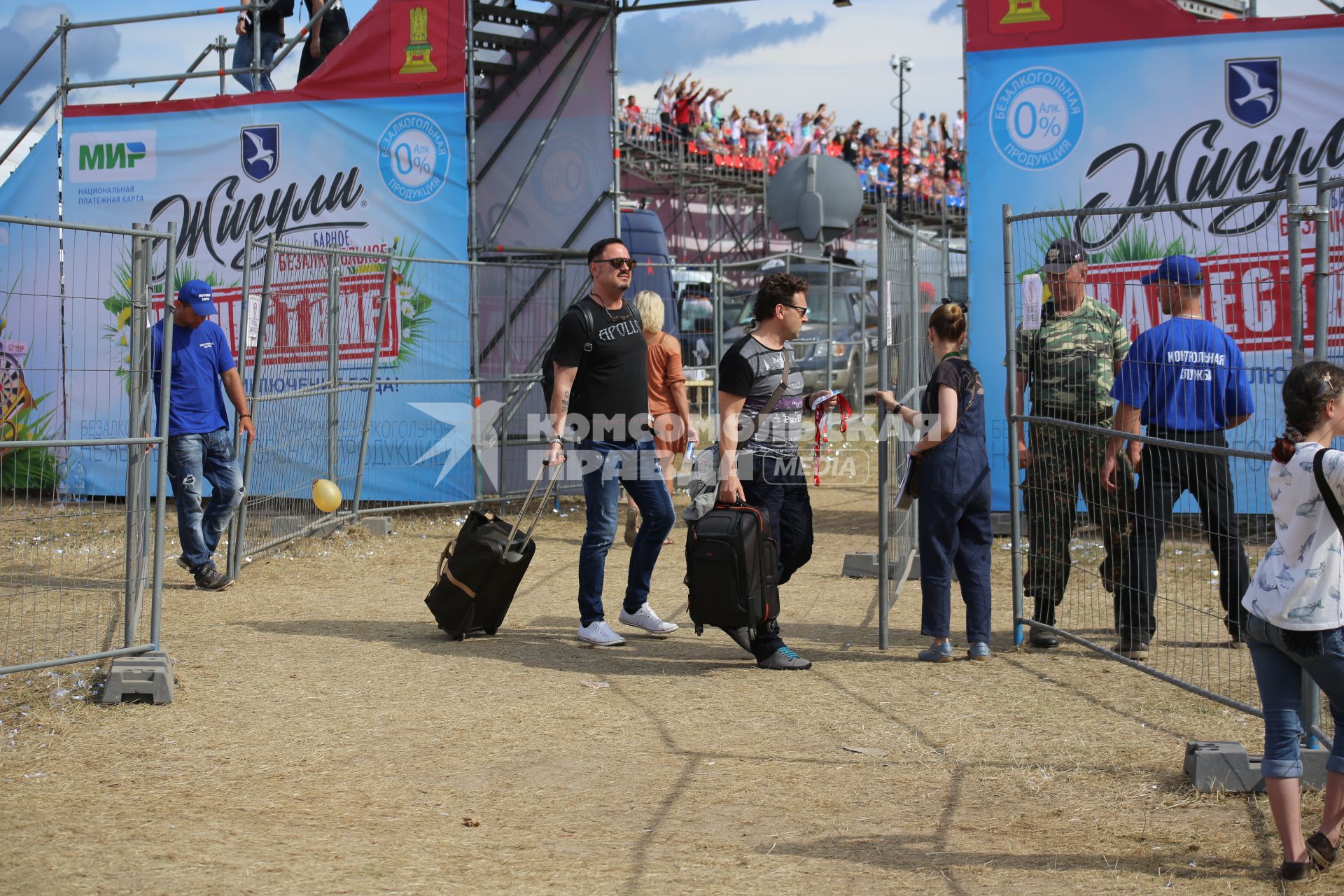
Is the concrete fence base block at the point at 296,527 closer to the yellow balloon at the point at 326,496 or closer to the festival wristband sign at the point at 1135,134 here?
the yellow balloon at the point at 326,496

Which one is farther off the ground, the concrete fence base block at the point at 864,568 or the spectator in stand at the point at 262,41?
the spectator in stand at the point at 262,41

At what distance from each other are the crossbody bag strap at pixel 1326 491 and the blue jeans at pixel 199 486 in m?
6.86

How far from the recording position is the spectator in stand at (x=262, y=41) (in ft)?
42.5

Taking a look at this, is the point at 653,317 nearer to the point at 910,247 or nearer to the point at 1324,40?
the point at 910,247

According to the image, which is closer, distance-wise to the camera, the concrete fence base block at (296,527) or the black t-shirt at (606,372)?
the black t-shirt at (606,372)

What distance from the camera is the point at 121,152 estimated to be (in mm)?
13250

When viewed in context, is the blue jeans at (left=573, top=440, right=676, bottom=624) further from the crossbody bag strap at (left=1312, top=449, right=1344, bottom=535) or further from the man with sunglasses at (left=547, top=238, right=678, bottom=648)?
the crossbody bag strap at (left=1312, top=449, right=1344, bottom=535)

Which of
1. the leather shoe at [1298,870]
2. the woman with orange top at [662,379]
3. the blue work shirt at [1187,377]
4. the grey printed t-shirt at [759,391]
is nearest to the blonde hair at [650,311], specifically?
the woman with orange top at [662,379]

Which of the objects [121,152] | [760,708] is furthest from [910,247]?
[121,152]

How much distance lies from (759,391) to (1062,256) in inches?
70.2

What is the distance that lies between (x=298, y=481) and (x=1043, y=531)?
19.3 ft

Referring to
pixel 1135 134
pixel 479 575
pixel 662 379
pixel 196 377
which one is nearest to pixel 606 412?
pixel 479 575

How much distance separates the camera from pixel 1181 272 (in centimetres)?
621
